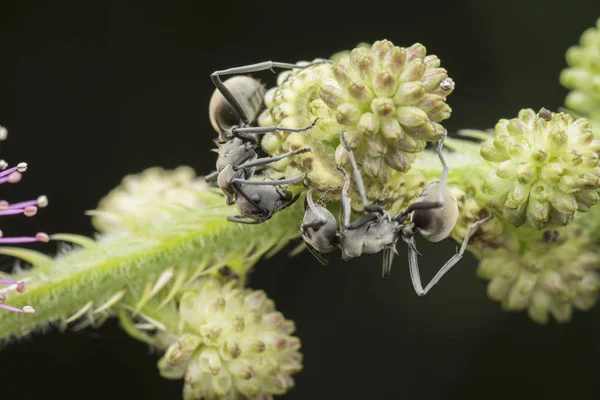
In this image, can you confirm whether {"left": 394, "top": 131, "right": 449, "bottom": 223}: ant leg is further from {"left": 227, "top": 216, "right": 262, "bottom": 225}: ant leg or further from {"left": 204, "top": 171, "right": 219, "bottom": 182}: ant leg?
{"left": 204, "top": 171, "right": 219, "bottom": 182}: ant leg

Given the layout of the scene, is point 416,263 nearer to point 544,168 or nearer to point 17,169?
point 544,168

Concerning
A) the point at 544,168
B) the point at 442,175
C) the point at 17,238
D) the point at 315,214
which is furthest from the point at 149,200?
the point at 544,168

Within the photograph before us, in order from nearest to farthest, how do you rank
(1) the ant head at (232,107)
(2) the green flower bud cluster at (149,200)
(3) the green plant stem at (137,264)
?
(1) the ant head at (232,107) → (3) the green plant stem at (137,264) → (2) the green flower bud cluster at (149,200)

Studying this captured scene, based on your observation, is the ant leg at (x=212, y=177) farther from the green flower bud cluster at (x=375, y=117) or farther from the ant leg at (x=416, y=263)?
the ant leg at (x=416, y=263)

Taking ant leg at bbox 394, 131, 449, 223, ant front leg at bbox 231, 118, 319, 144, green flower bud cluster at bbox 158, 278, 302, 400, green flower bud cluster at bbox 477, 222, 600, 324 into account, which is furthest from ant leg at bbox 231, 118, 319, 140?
green flower bud cluster at bbox 477, 222, 600, 324

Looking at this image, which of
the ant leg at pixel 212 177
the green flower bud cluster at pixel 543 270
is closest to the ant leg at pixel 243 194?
the ant leg at pixel 212 177

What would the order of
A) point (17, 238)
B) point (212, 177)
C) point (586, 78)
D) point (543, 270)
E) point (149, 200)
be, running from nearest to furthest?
1. point (17, 238)
2. point (212, 177)
3. point (543, 270)
4. point (586, 78)
5. point (149, 200)
